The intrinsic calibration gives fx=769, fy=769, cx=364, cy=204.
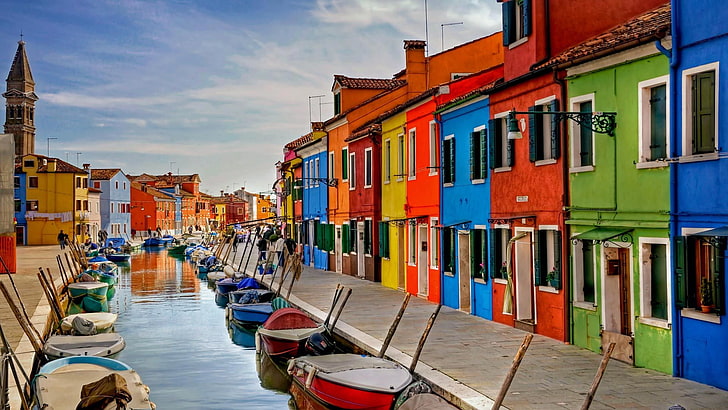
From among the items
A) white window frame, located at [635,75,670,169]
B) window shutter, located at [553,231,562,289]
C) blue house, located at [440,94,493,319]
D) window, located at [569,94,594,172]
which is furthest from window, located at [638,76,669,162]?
blue house, located at [440,94,493,319]

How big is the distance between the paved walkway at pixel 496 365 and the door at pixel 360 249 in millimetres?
9202

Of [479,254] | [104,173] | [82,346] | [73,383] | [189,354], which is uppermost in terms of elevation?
[104,173]

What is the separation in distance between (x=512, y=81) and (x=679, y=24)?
517 centimetres

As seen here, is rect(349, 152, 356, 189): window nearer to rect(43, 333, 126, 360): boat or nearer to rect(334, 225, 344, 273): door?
rect(334, 225, 344, 273): door

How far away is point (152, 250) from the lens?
83.0 metres

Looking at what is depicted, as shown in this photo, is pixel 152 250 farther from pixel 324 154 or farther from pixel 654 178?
pixel 654 178

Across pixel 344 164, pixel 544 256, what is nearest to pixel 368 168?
pixel 344 164

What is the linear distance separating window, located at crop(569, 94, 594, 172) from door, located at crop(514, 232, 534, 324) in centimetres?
258

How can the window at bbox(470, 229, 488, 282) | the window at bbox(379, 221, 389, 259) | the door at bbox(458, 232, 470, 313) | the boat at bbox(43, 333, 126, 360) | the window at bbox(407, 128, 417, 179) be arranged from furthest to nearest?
1. the window at bbox(379, 221, 389, 259)
2. the window at bbox(407, 128, 417, 179)
3. the door at bbox(458, 232, 470, 313)
4. the window at bbox(470, 229, 488, 282)
5. the boat at bbox(43, 333, 126, 360)

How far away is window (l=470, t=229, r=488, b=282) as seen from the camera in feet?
59.5

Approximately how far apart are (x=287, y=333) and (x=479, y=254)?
5.01 m

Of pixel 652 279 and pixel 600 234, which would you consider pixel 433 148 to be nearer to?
pixel 600 234

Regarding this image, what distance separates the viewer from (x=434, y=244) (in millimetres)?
22016

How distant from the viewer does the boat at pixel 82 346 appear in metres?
17.3
